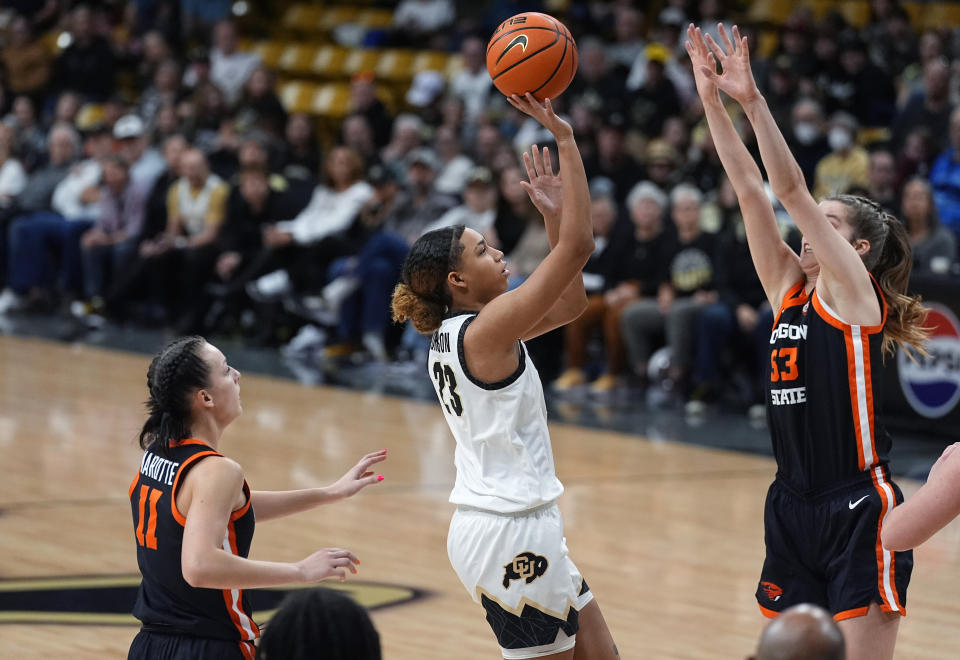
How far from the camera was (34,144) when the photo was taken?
56.4 ft

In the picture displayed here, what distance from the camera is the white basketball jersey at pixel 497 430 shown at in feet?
11.8

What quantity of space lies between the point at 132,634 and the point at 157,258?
30.5 ft

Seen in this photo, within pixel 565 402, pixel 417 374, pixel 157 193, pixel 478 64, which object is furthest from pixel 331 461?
pixel 478 64

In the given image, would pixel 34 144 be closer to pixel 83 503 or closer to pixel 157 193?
pixel 157 193

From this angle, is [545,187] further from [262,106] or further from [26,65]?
[26,65]

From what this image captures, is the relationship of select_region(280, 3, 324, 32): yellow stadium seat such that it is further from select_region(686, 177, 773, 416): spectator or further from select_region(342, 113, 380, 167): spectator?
select_region(686, 177, 773, 416): spectator

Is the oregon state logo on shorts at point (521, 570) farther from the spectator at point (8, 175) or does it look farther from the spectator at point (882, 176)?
the spectator at point (8, 175)

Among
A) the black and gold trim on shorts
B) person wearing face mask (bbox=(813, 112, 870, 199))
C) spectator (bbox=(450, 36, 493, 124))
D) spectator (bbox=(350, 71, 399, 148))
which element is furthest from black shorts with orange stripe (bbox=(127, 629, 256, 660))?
spectator (bbox=(450, 36, 493, 124))

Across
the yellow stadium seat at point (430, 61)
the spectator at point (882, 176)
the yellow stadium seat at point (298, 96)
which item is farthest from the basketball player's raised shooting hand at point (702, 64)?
the yellow stadium seat at point (298, 96)

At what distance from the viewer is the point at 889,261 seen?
3.84 metres

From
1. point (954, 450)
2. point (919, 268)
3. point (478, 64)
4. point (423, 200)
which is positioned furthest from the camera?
point (478, 64)

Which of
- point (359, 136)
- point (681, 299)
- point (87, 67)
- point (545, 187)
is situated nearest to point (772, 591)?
point (545, 187)

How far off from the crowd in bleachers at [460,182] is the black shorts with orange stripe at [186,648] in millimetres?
6914

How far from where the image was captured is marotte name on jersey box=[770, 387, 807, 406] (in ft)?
12.3
